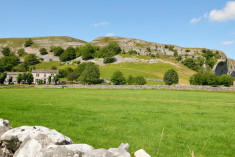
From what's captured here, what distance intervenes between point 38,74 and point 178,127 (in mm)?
122585

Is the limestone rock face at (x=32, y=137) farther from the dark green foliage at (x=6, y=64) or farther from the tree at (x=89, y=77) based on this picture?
the dark green foliage at (x=6, y=64)

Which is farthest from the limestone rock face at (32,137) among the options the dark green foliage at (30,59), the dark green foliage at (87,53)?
the dark green foliage at (87,53)

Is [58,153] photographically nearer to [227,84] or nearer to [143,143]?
[143,143]

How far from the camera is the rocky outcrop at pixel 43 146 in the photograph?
4.46m

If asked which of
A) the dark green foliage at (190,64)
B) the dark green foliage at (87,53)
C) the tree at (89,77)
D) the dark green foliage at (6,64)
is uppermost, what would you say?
the dark green foliage at (87,53)

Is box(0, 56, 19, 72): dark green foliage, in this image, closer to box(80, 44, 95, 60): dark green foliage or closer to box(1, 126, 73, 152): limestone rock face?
box(80, 44, 95, 60): dark green foliage

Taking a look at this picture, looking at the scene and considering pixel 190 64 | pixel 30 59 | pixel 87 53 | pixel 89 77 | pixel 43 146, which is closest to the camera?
pixel 43 146

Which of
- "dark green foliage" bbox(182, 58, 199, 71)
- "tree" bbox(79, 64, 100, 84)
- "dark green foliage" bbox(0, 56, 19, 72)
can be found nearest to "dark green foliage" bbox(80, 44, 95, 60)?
"dark green foliage" bbox(0, 56, 19, 72)

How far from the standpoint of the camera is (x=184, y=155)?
8.03 metres

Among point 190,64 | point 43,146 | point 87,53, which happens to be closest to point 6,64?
point 87,53

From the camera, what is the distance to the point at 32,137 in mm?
5496

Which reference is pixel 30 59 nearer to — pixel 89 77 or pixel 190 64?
pixel 89 77

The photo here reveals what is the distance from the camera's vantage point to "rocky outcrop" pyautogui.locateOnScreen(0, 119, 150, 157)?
4465 millimetres

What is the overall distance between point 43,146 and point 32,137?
0.71 meters
